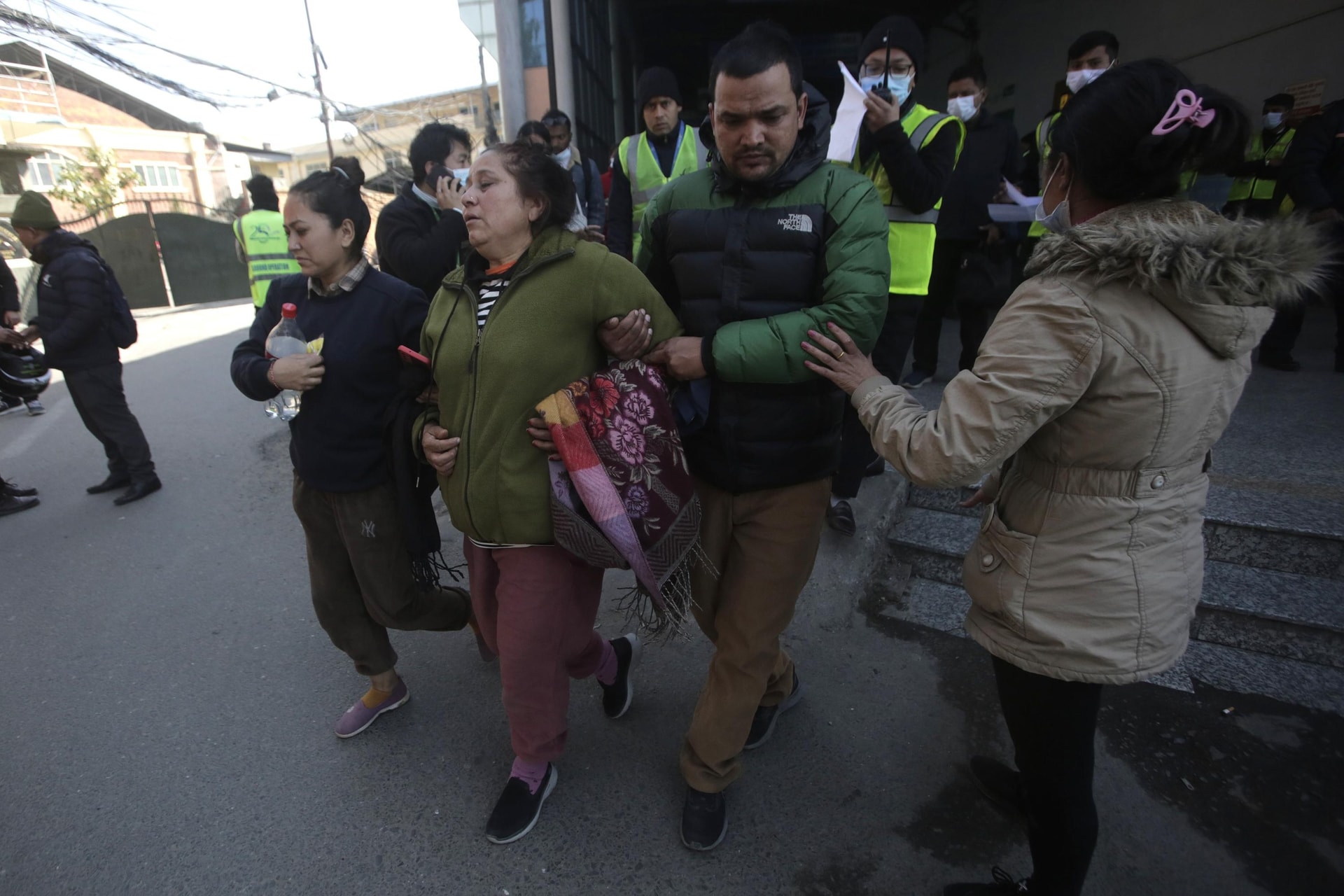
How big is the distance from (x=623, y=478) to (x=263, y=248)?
5434 mm

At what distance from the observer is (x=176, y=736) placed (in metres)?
2.53

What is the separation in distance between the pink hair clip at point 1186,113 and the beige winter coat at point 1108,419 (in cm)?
15

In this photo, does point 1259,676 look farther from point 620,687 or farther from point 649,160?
point 649,160

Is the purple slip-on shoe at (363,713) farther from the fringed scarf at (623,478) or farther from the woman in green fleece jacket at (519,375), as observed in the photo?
the fringed scarf at (623,478)

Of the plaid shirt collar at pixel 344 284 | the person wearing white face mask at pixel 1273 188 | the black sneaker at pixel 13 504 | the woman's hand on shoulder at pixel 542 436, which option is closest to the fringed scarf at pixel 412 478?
the plaid shirt collar at pixel 344 284

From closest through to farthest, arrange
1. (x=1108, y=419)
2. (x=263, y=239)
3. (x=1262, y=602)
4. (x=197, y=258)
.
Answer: (x=1108, y=419) → (x=1262, y=602) → (x=263, y=239) → (x=197, y=258)

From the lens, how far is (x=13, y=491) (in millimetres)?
4691

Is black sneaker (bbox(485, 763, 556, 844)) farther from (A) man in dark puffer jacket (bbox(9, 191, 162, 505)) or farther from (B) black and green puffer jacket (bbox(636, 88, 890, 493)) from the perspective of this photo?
(A) man in dark puffer jacket (bbox(9, 191, 162, 505))

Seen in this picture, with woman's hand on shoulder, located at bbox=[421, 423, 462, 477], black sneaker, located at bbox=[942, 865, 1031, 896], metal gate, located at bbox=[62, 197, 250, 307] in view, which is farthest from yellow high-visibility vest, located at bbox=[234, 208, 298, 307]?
metal gate, located at bbox=[62, 197, 250, 307]

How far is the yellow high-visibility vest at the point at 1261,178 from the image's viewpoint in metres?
4.96

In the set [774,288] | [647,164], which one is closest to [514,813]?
[774,288]

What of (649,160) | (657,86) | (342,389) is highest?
(657,86)

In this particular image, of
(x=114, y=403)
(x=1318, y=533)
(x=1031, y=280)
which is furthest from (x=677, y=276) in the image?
(x=114, y=403)

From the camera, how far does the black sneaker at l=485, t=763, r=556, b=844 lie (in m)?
2.05
